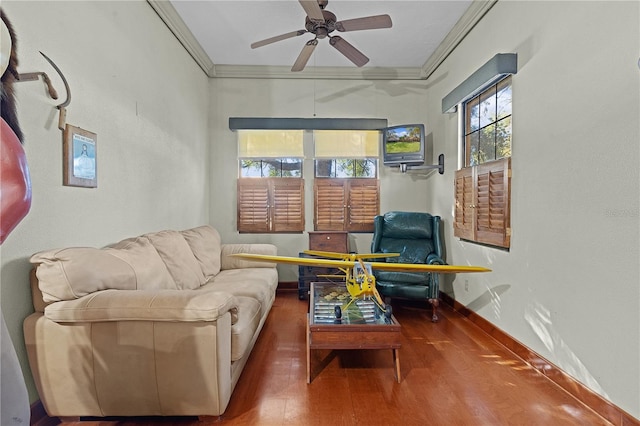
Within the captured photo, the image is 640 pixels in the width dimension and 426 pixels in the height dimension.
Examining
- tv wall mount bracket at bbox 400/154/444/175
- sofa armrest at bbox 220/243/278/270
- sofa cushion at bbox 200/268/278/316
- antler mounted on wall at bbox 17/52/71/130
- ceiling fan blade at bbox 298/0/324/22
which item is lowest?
sofa cushion at bbox 200/268/278/316

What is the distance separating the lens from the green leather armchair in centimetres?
345

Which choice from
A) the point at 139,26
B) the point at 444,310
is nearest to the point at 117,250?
the point at 139,26

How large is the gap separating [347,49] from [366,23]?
1.52 ft

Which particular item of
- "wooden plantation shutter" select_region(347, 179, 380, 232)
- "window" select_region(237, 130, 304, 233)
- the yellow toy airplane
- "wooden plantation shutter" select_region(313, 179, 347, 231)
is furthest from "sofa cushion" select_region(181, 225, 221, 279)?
"wooden plantation shutter" select_region(347, 179, 380, 232)

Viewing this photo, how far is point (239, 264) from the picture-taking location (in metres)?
3.71

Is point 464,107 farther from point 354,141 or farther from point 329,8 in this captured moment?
point 329,8

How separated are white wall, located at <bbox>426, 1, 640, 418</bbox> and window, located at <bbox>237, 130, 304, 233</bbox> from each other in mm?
2674

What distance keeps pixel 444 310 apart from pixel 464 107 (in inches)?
95.8

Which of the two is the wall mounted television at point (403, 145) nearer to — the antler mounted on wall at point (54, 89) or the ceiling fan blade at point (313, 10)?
the ceiling fan blade at point (313, 10)

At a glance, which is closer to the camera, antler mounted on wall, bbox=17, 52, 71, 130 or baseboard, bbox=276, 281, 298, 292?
antler mounted on wall, bbox=17, 52, 71, 130

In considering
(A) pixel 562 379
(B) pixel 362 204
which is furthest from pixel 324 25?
(A) pixel 562 379

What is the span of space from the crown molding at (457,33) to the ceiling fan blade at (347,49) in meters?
1.14

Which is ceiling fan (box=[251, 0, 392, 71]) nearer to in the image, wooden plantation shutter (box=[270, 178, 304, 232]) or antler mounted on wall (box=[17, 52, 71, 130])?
antler mounted on wall (box=[17, 52, 71, 130])

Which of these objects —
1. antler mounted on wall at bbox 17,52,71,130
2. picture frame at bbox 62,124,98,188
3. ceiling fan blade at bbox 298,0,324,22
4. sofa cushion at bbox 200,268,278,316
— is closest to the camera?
antler mounted on wall at bbox 17,52,71,130
